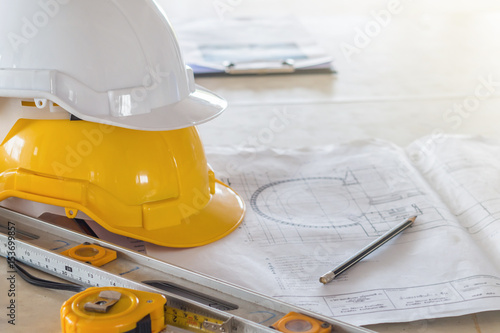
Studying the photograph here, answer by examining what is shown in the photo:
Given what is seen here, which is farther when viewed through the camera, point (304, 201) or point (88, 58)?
point (304, 201)

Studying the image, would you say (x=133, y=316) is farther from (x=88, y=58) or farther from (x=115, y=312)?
(x=88, y=58)

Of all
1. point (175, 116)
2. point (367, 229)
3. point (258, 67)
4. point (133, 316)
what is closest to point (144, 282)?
point (133, 316)

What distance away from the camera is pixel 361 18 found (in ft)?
7.32

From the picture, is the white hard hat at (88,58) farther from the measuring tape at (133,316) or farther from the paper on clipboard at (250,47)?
the paper on clipboard at (250,47)

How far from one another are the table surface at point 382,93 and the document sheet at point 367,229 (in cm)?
5

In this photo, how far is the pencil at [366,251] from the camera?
31.6 inches

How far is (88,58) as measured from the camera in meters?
0.81

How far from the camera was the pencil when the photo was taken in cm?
80

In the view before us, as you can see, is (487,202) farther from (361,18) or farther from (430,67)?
(361,18)

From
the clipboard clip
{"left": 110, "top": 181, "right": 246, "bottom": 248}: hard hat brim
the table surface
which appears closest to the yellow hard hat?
{"left": 110, "top": 181, "right": 246, "bottom": 248}: hard hat brim

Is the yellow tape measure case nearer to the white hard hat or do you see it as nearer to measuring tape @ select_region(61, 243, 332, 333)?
measuring tape @ select_region(61, 243, 332, 333)

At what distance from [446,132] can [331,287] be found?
662 mm

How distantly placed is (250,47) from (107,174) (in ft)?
3.37

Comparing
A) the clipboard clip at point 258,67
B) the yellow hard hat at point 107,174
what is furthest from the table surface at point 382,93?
the yellow hard hat at point 107,174
